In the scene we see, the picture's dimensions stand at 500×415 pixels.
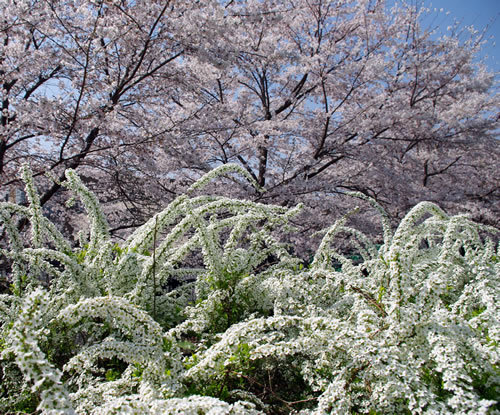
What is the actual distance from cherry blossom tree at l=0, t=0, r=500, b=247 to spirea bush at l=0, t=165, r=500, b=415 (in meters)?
3.24

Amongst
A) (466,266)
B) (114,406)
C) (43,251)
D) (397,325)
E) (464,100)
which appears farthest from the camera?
(464,100)

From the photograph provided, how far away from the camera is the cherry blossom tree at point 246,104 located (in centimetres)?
493

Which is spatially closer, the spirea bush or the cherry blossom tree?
the spirea bush

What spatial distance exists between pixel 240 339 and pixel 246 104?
25.4 feet

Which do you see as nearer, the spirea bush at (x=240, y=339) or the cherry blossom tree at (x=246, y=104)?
the spirea bush at (x=240, y=339)

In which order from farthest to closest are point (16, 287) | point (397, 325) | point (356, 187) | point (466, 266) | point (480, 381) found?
point (356, 187), point (466, 266), point (16, 287), point (397, 325), point (480, 381)

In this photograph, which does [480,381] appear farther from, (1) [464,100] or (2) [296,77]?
(1) [464,100]

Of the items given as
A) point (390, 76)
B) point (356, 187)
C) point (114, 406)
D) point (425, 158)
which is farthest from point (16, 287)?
point (425, 158)

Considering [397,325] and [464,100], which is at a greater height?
[464,100]

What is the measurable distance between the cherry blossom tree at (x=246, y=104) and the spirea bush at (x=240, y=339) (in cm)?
324

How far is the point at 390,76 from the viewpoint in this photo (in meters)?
8.77

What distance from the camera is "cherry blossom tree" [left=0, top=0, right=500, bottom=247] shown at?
4930 millimetres

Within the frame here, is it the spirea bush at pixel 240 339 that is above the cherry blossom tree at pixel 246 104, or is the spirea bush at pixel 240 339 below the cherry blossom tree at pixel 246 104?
below

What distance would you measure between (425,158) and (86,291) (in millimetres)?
9734
